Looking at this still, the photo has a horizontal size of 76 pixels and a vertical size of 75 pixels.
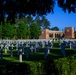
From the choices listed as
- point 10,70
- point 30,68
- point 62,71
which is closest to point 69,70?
point 62,71

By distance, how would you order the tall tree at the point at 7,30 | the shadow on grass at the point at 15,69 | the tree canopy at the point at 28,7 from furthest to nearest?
the tall tree at the point at 7,30 → the tree canopy at the point at 28,7 → the shadow on grass at the point at 15,69

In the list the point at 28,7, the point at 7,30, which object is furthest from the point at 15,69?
the point at 7,30

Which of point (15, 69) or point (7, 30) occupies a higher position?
point (7, 30)

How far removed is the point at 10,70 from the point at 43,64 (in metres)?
1.36

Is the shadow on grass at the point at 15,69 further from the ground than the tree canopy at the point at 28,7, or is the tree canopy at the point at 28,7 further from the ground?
the tree canopy at the point at 28,7

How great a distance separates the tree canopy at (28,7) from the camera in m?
10.1

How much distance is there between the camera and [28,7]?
413 inches

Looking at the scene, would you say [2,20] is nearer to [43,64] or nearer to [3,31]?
[43,64]

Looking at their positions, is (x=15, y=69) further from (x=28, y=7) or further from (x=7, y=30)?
(x=7, y=30)

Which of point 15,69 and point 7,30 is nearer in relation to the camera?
point 15,69

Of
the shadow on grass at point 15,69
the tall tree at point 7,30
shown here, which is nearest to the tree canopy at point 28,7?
the shadow on grass at point 15,69

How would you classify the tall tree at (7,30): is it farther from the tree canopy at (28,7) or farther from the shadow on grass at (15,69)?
the shadow on grass at (15,69)

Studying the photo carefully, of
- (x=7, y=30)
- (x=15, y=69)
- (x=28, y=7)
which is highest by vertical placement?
(x=7, y=30)

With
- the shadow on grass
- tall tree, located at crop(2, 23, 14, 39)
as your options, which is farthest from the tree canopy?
tall tree, located at crop(2, 23, 14, 39)
